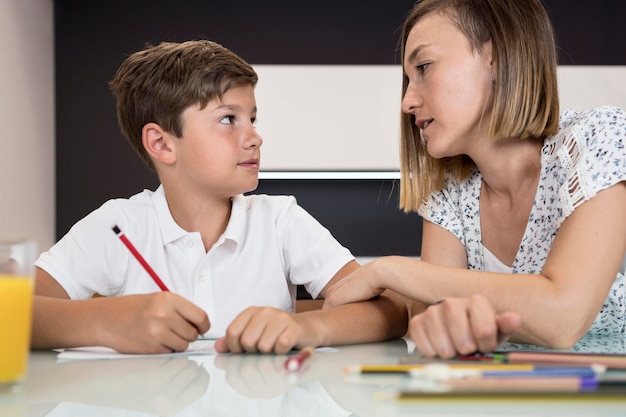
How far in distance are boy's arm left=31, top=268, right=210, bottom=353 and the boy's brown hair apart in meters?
0.62

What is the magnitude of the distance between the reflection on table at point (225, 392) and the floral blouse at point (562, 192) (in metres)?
0.48

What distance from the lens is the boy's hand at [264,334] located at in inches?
36.3

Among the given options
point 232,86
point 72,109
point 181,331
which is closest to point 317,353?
point 181,331

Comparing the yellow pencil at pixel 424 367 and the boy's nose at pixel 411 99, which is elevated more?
the boy's nose at pixel 411 99

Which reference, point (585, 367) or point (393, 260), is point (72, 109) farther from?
point (585, 367)

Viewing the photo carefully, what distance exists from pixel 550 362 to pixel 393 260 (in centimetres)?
42

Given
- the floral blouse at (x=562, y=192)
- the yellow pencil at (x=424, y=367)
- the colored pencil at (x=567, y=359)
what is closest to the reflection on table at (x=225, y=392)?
the yellow pencil at (x=424, y=367)

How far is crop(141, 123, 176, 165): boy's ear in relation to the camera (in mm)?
1622

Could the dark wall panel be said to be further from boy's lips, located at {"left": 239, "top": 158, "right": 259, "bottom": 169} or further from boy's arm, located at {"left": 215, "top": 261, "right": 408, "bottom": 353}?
boy's arm, located at {"left": 215, "top": 261, "right": 408, "bottom": 353}

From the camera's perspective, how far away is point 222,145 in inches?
60.7

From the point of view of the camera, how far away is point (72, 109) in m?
3.71

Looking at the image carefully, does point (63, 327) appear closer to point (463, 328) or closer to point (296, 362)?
point (296, 362)

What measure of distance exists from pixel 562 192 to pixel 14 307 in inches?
33.0

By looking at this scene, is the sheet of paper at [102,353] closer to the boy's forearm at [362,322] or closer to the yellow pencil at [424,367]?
the boy's forearm at [362,322]
